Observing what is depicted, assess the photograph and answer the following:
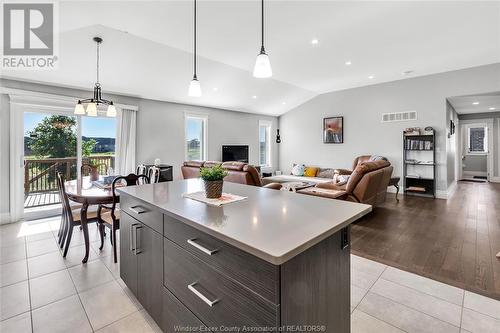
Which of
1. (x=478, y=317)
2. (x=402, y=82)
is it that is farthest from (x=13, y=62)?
(x=402, y=82)

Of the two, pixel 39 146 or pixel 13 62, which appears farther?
pixel 39 146

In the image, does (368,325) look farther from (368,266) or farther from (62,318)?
(62,318)

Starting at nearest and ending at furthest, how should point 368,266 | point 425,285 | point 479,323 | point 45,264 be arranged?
1. point 479,323
2. point 425,285
3. point 368,266
4. point 45,264

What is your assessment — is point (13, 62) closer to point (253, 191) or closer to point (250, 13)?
point (250, 13)

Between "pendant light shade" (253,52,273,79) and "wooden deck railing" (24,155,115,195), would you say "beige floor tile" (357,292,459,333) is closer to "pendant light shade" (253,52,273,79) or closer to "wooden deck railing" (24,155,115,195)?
"pendant light shade" (253,52,273,79)

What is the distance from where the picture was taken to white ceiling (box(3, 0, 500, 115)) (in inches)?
123

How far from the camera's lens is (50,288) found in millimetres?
2182

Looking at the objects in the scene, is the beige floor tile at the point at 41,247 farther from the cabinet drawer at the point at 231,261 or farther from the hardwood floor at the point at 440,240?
the hardwood floor at the point at 440,240

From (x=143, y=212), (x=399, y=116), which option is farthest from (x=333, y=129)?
(x=143, y=212)

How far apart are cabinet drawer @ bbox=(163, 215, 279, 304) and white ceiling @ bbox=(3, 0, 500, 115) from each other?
2868 millimetres

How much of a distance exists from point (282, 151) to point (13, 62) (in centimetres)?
746

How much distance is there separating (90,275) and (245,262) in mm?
2237

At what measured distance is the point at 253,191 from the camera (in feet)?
6.83

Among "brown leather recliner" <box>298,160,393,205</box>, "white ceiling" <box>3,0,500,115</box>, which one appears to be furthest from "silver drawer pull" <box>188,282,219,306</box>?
"white ceiling" <box>3,0,500,115</box>
